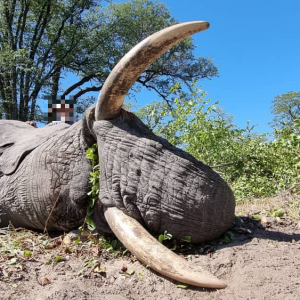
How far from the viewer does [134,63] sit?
2.55 metres

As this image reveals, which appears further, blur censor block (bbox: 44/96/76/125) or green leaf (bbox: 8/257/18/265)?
blur censor block (bbox: 44/96/76/125)

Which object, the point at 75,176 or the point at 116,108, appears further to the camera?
the point at 75,176

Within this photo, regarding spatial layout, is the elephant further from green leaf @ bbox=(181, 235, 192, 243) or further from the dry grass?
the dry grass

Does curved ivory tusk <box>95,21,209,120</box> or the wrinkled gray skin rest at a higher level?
curved ivory tusk <box>95,21,209,120</box>

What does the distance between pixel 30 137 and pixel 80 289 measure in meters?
2.21

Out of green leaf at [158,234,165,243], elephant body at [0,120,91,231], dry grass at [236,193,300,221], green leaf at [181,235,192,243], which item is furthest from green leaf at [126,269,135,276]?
dry grass at [236,193,300,221]

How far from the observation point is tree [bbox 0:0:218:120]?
18647 mm

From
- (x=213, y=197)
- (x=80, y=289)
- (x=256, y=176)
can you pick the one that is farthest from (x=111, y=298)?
(x=256, y=176)

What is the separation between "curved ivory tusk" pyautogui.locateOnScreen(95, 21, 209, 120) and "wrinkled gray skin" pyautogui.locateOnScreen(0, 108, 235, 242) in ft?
0.41

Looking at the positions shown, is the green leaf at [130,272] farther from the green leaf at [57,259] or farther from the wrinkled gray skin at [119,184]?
the green leaf at [57,259]

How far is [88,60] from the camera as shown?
2172cm

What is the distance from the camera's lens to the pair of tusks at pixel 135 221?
219 cm

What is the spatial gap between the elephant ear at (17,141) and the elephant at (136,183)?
0.42 meters

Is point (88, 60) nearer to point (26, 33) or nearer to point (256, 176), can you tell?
point (26, 33)
